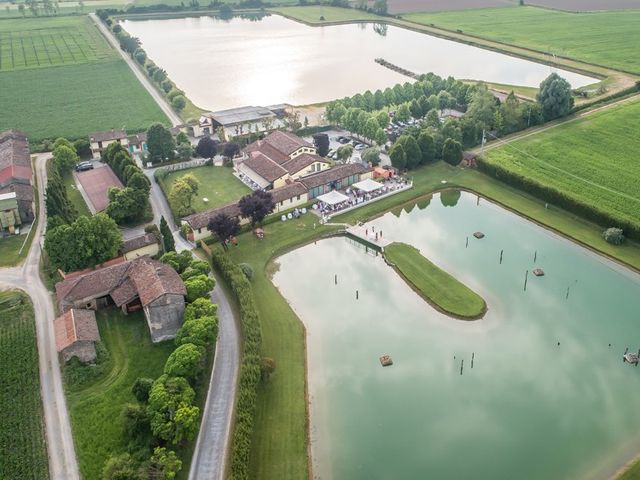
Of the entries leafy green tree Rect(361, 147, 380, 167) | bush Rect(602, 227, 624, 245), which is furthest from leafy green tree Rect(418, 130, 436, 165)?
bush Rect(602, 227, 624, 245)

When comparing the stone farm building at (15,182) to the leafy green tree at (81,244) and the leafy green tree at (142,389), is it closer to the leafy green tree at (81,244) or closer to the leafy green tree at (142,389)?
the leafy green tree at (81,244)

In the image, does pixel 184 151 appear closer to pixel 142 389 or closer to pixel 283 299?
pixel 283 299

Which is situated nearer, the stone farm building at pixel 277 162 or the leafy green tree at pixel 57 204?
the leafy green tree at pixel 57 204

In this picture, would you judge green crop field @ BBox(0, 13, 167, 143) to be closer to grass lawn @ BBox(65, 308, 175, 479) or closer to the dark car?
the dark car

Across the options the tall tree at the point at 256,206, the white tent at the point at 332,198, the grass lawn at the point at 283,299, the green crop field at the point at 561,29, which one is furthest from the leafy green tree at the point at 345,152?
the green crop field at the point at 561,29

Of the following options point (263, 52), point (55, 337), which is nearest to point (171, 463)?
point (55, 337)

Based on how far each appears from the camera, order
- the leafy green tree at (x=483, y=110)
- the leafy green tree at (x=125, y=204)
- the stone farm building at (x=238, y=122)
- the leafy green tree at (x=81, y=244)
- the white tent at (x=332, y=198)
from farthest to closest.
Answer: the stone farm building at (x=238, y=122) → the leafy green tree at (x=483, y=110) → the white tent at (x=332, y=198) → the leafy green tree at (x=125, y=204) → the leafy green tree at (x=81, y=244)
